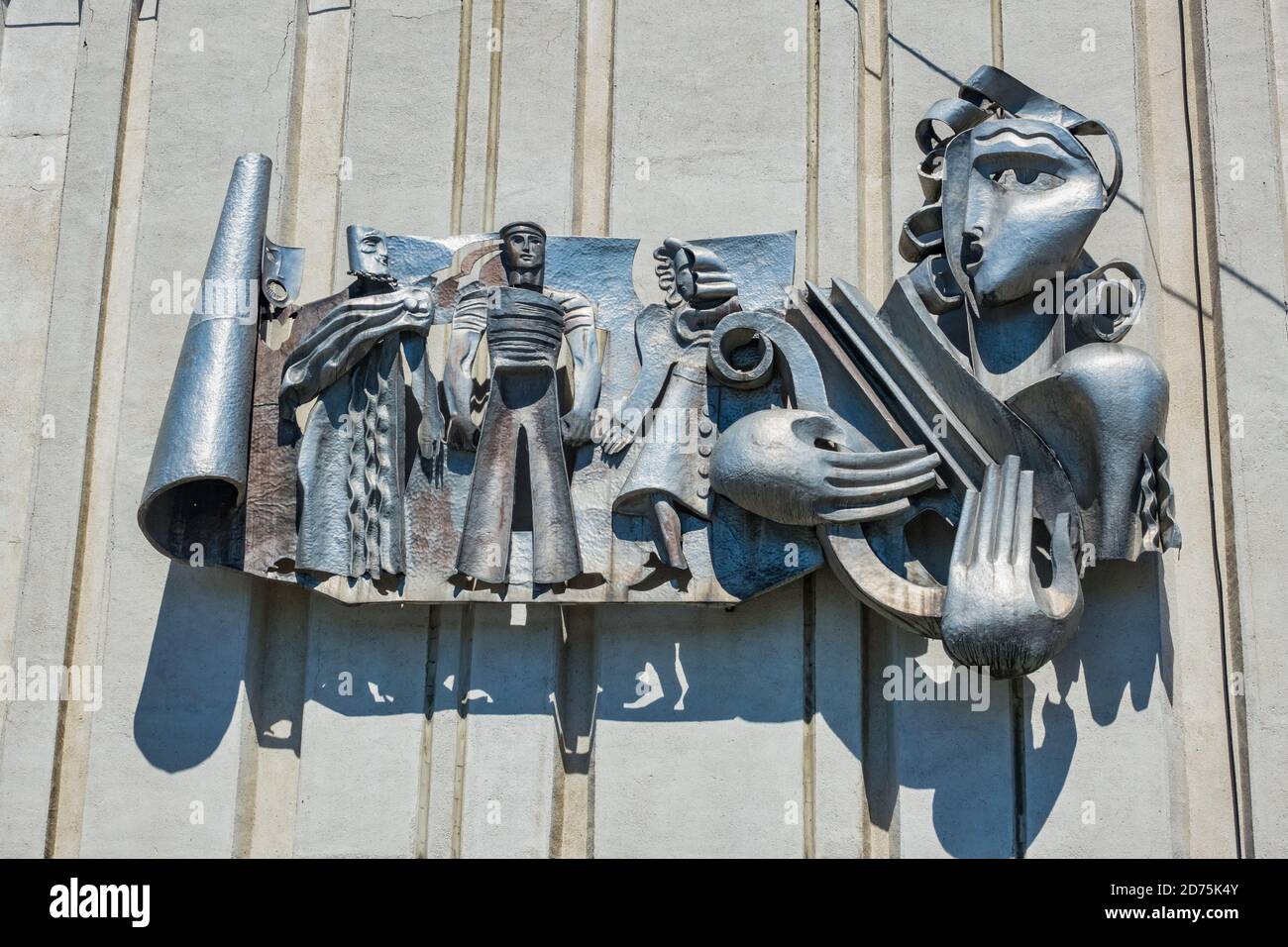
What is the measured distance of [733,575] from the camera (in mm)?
6867

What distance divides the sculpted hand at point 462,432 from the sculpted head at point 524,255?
0.55 metres

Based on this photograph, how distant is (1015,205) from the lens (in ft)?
23.2

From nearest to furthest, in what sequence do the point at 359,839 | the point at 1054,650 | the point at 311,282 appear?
the point at 1054,650
the point at 359,839
the point at 311,282

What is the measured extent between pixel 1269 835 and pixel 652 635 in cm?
225

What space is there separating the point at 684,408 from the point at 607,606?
2.53 ft

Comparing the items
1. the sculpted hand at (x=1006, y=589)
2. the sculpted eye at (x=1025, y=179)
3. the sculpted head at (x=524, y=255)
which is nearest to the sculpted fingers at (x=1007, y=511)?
the sculpted hand at (x=1006, y=589)

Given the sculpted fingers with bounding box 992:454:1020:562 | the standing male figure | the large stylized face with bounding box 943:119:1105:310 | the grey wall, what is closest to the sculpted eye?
the large stylized face with bounding box 943:119:1105:310

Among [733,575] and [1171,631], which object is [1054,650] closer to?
[1171,631]

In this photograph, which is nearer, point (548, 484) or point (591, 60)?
point (548, 484)

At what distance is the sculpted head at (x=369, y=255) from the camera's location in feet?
23.7

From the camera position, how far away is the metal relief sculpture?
269 inches
